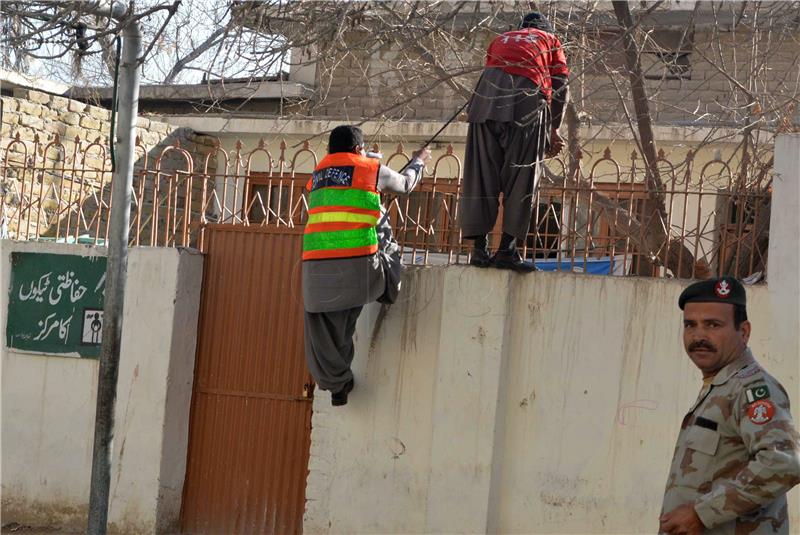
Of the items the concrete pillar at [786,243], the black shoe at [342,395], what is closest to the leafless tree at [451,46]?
the concrete pillar at [786,243]

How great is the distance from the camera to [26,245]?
725 centimetres

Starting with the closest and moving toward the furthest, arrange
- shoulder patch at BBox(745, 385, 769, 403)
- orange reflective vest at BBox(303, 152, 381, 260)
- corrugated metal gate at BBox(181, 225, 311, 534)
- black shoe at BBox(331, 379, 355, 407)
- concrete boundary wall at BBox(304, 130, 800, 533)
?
shoulder patch at BBox(745, 385, 769, 403)
concrete boundary wall at BBox(304, 130, 800, 533)
orange reflective vest at BBox(303, 152, 381, 260)
black shoe at BBox(331, 379, 355, 407)
corrugated metal gate at BBox(181, 225, 311, 534)

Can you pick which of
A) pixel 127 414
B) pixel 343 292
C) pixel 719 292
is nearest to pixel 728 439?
pixel 719 292

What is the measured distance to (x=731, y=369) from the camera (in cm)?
323

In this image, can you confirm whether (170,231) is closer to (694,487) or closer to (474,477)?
(474,477)

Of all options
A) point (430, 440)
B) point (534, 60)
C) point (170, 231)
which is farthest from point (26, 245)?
point (534, 60)

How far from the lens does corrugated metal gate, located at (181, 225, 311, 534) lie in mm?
6578

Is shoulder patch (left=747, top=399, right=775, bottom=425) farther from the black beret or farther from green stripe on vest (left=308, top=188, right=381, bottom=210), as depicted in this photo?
green stripe on vest (left=308, top=188, right=381, bottom=210)

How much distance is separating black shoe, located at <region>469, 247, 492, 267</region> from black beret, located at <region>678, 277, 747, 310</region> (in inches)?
105

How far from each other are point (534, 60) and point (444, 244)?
1190 mm

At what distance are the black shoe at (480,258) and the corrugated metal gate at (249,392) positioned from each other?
1156 millimetres

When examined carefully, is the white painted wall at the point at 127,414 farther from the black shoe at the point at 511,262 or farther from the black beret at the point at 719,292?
the black beret at the point at 719,292

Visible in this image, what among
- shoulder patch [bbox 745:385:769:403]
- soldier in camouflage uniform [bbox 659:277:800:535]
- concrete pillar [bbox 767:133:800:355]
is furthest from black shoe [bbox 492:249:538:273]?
shoulder patch [bbox 745:385:769:403]

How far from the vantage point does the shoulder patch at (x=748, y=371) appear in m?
3.16
